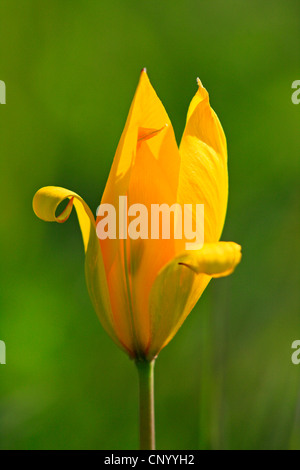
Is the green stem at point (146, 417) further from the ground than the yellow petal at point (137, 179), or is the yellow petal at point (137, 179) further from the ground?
the yellow petal at point (137, 179)

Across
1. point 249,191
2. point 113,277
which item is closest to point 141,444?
point 113,277

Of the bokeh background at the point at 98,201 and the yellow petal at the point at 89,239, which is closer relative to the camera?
the yellow petal at the point at 89,239

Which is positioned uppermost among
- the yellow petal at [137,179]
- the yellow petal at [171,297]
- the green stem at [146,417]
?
the yellow petal at [137,179]

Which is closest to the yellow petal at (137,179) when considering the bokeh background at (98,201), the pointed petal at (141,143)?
the pointed petal at (141,143)

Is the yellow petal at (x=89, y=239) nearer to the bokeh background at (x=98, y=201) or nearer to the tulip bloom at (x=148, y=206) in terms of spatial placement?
the tulip bloom at (x=148, y=206)

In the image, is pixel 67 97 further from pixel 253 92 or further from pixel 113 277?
pixel 113 277

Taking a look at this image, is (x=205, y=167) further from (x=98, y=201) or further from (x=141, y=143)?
(x=98, y=201)

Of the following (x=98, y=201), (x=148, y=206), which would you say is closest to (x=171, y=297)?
(x=148, y=206)

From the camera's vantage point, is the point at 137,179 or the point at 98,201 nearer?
the point at 137,179
